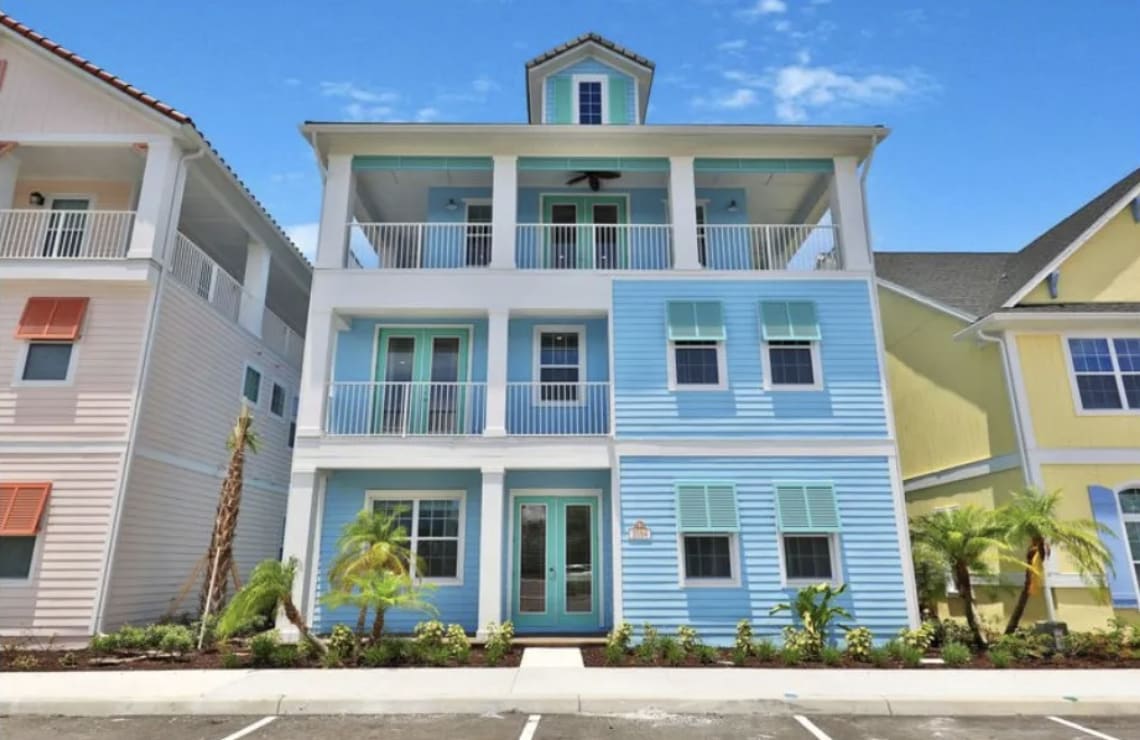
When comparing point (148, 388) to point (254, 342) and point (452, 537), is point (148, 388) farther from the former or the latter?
point (452, 537)

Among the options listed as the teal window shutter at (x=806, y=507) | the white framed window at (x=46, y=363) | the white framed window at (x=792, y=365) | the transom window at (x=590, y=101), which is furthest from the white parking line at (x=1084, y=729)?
the white framed window at (x=46, y=363)

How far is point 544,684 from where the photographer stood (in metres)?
7.73

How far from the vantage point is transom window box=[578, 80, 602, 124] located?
1467 centimetres

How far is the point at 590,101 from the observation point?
48.4 ft

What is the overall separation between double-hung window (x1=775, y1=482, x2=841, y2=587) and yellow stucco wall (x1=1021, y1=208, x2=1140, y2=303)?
20.9 feet

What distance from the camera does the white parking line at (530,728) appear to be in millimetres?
6082

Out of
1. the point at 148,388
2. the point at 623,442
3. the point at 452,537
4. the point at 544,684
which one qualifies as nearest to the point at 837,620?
the point at 623,442

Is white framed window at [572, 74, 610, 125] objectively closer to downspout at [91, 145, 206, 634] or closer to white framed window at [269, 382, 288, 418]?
downspout at [91, 145, 206, 634]

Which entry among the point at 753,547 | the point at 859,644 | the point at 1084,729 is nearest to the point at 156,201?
the point at 753,547

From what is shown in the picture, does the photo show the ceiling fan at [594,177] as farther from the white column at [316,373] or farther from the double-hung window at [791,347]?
the white column at [316,373]

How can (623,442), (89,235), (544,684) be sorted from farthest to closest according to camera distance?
1. (89,235)
2. (623,442)
3. (544,684)

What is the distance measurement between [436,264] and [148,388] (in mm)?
5773

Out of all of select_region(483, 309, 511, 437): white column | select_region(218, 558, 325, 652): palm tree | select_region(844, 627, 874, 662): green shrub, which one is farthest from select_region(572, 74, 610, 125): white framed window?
select_region(844, 627, 874, 662): green shrub

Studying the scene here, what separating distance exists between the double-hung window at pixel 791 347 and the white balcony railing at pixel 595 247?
2376 mm
